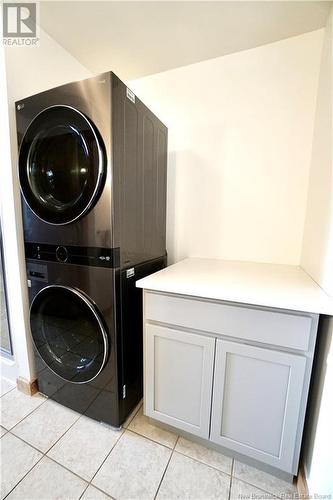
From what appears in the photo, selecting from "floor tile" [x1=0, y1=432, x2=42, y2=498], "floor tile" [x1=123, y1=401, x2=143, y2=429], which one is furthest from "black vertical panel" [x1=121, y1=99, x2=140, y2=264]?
"floor tile" [x1=0, y1=432, x2=42, y2=498]

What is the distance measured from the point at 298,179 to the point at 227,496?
5.55ft

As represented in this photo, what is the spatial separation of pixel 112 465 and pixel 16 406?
758 millimetres

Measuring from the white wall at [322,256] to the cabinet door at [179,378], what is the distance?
0.43m

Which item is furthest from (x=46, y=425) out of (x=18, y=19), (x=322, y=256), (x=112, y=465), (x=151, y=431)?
(x=18, y=19)

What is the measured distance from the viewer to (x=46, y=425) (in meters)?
1.20

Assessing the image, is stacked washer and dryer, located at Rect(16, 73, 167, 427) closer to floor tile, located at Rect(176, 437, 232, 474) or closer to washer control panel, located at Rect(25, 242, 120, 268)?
washer control panel, located at Rect(25, 242, 120, 268)

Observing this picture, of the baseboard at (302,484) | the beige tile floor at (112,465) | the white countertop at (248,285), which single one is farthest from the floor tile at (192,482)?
the white countertop at (248,285)

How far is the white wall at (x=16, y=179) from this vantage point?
118 centimetres

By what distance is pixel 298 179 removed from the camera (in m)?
1.36

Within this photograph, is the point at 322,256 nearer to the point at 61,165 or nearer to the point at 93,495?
the point at 61,165

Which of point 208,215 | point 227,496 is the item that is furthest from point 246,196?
point 227,496

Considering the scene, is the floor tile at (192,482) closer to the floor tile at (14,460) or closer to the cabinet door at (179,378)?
the cabinet door at (179,378)

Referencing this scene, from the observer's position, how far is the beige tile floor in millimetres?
906

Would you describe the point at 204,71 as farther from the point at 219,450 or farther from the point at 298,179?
the point at 219,450
